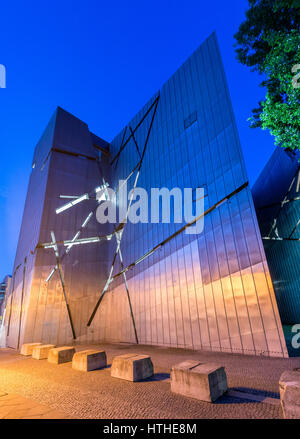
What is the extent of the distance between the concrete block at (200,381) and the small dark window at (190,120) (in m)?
12.5

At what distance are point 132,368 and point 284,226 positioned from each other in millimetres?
16126

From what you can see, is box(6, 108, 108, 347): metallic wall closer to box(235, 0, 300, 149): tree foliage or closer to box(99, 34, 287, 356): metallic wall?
box(99, 34, 287, 356): metallic wall

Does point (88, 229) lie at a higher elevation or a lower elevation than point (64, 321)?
higher

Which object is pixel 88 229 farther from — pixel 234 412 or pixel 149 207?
pixel 234 412

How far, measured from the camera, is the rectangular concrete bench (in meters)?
6.85

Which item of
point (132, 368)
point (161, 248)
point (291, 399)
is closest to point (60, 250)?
point (161, 248)

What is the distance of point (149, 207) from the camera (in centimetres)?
1481

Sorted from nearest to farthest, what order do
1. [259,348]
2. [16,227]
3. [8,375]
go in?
[8,375] → [259,348] → [16,227]

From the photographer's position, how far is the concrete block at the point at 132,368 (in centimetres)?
543

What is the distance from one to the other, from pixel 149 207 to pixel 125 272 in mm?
5382

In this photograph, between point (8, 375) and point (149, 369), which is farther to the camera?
point (8, 375)

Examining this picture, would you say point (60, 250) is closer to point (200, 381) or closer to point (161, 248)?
point (161, 248)

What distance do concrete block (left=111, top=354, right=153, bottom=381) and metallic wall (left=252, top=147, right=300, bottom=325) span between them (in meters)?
14.7
